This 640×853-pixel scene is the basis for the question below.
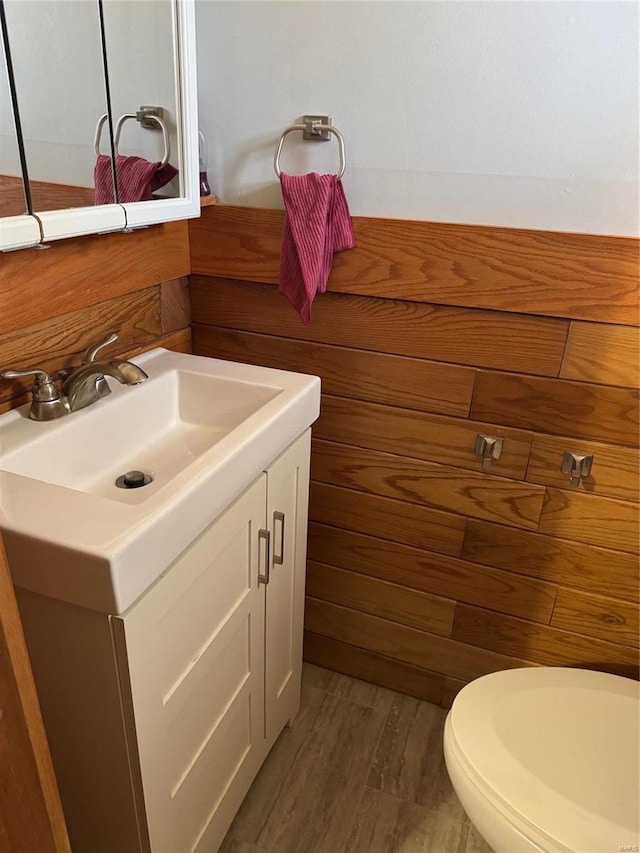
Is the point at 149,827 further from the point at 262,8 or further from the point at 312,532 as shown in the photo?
the point at 262,8

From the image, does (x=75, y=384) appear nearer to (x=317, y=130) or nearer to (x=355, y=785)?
(x=317, y=130)

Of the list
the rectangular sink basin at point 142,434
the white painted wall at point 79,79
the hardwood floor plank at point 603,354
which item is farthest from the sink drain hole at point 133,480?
the hardwood floor plank at point 603,354

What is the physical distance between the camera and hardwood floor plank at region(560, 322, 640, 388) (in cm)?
125

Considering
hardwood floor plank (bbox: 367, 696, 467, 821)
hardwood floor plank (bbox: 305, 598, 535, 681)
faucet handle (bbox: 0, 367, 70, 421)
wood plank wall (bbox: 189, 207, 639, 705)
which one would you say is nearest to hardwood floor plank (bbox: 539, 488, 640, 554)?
wood plank wall (bbox: 189, 207, 639, 705)

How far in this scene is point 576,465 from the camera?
53.5 inches

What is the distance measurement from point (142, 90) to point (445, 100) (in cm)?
58

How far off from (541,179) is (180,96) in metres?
0.73

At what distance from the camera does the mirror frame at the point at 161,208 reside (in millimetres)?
985

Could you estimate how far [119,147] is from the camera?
1.20 m

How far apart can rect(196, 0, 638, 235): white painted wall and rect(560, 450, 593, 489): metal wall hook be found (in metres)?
0.46

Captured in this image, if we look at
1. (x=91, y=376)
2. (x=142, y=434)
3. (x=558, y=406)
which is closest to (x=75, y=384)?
(x=91, y=376)

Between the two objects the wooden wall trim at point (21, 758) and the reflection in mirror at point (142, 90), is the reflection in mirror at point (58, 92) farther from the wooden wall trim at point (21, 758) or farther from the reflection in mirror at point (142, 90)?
the wooden wall trim at point (21, 758)

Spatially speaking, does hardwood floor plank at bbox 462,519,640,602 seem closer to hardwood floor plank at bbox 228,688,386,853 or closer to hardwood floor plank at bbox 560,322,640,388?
hardwood floor plank at bbox 560,322,640,388

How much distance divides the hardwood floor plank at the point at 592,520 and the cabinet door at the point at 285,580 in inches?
21.8
